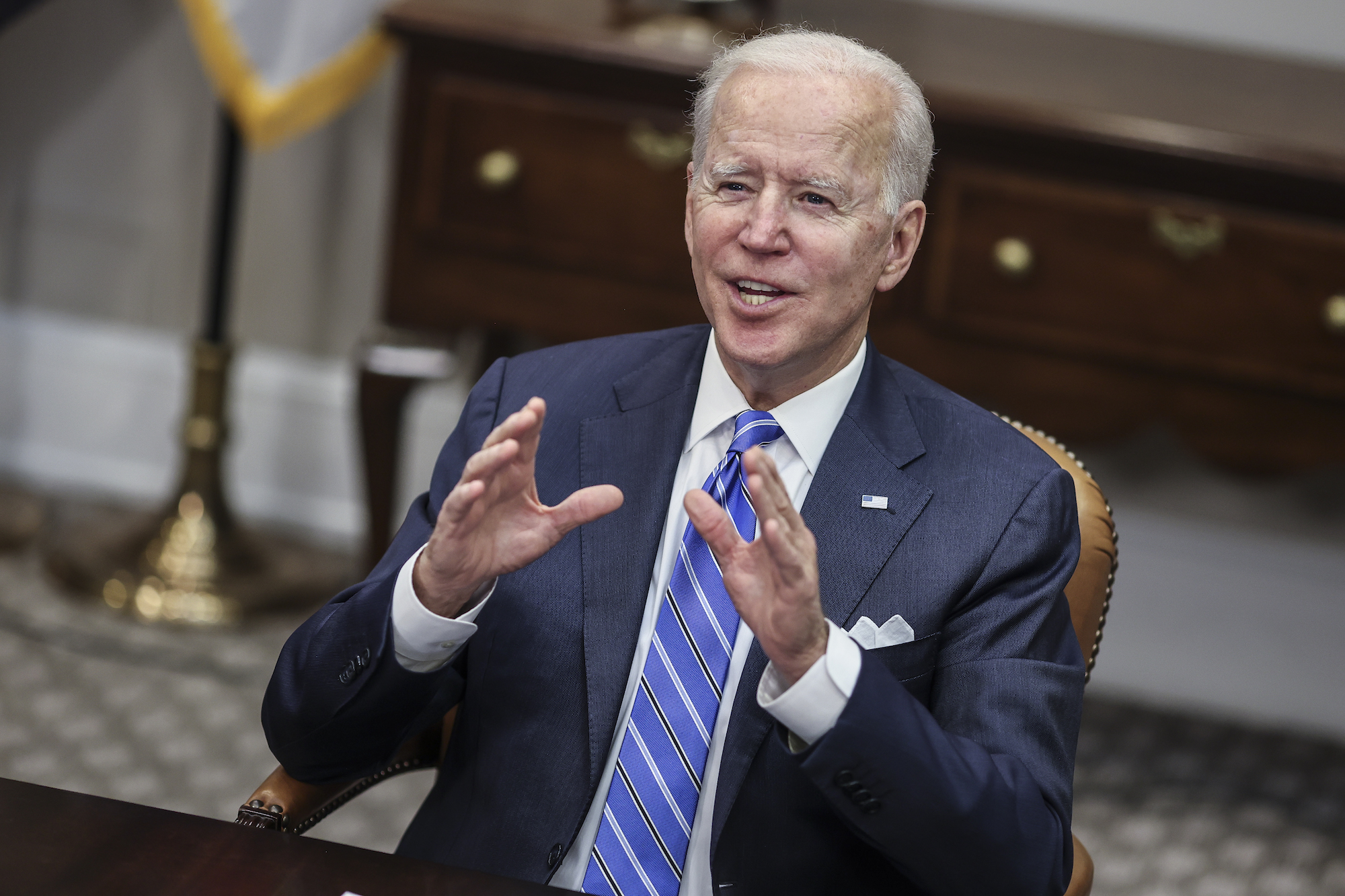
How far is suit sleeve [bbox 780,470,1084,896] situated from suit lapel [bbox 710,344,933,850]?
0.34 ft

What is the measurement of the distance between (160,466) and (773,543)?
310cm

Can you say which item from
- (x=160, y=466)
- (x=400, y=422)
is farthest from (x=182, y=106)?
(x=400, y=422)

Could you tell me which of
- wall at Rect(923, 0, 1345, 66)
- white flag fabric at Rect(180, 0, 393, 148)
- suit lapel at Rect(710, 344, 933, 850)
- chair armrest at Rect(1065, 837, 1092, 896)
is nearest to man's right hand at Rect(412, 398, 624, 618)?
suit lapel at Rect(710, 344, 933, 850)

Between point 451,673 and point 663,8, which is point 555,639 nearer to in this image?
point 451,673

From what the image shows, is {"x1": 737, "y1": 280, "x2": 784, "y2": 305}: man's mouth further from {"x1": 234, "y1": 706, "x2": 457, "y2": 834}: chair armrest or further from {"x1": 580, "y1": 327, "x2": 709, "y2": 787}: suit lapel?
{"x1": 234, "y1": 706, "x2": 457, "y2": 834}: chair armrest

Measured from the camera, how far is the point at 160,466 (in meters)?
4.02

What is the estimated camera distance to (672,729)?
1.54m

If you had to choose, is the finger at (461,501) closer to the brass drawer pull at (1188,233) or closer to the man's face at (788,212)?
the man's face at (788,212)

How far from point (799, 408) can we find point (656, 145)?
1.27 m

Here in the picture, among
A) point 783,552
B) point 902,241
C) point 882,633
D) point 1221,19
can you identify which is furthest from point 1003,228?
point 783,552

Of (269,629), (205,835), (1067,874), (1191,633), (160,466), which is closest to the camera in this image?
(205,835)

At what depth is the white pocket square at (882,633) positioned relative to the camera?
1.50m

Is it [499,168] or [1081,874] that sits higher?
[499,168]

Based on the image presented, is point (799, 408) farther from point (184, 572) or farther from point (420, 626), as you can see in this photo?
point (184, 572)
